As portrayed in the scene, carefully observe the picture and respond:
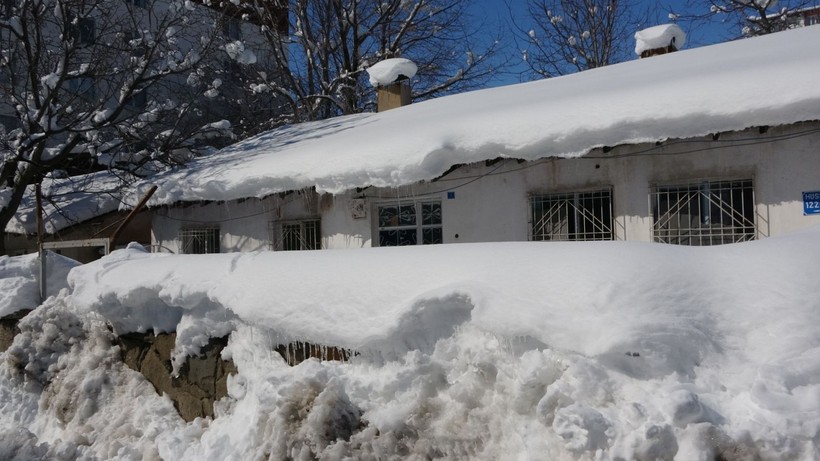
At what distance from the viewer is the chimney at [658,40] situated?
1052 centimetres

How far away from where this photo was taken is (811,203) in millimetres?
5895

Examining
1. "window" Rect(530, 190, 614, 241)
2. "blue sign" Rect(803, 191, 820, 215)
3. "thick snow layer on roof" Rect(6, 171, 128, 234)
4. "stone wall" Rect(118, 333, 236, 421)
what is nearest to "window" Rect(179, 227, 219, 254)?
"thick snow layer on roof" Rect(6, 171, 128, 234)

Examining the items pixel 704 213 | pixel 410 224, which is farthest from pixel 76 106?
pixel 704 213

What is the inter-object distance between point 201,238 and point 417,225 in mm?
4190

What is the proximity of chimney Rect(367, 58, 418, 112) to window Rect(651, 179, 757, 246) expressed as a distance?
6.87 meters

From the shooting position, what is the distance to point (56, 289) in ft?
24.1

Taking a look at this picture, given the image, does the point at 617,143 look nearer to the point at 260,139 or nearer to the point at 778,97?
the point at 778,97

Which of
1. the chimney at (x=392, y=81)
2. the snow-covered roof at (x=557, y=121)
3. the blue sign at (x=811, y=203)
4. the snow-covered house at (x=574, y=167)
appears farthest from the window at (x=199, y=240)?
the blue sign at (x=811, y=203)

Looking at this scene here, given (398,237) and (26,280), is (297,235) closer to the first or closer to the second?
(398,237)

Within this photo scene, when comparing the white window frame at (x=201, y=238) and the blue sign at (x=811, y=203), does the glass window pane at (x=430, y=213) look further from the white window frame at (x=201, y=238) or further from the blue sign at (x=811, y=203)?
the blue sign at (x=811, y=203)

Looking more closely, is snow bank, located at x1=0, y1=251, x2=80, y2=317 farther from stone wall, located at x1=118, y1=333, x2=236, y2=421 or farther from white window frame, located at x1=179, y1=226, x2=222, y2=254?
white window frame, located at x1=179, y1=226, x2=222, y2=254

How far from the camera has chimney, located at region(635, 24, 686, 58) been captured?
414 inches

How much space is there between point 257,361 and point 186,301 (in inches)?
39.2

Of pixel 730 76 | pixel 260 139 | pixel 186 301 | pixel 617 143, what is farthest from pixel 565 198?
pixel 260 139
